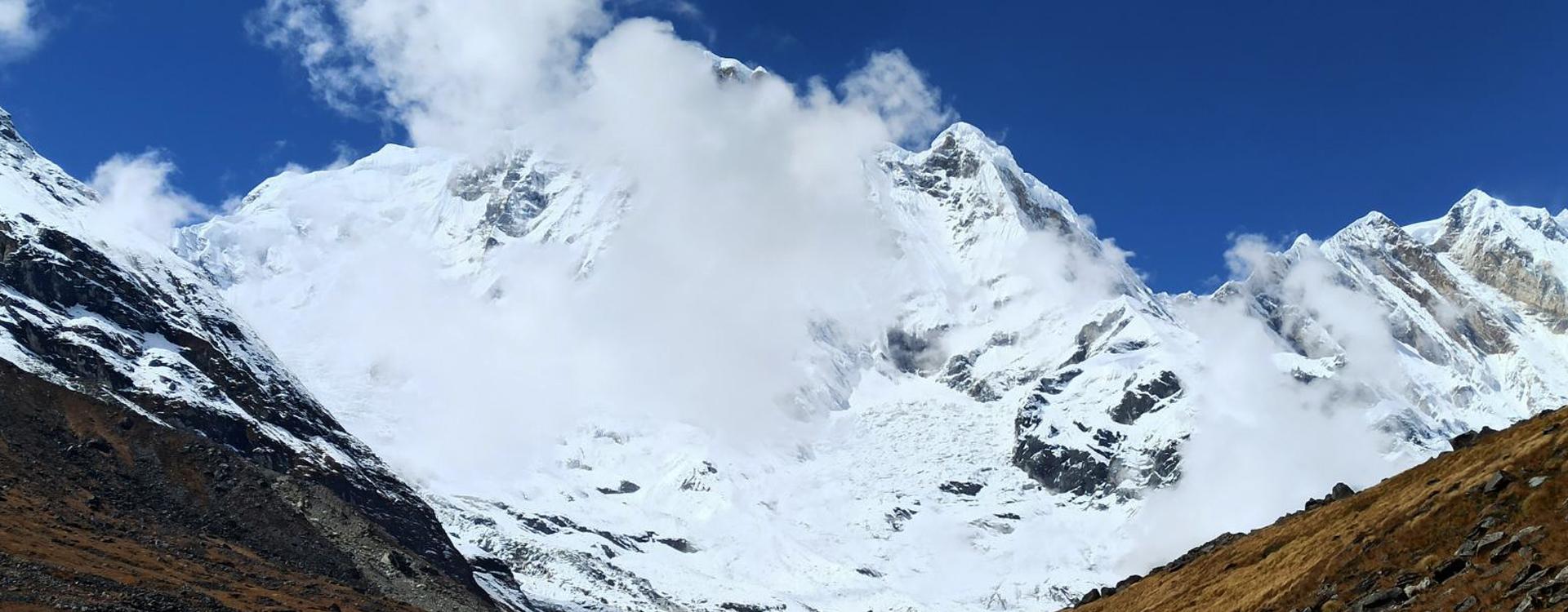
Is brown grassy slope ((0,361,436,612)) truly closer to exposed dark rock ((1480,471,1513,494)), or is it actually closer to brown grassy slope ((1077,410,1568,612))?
brown grassy slope ((1077,410,1568,612))

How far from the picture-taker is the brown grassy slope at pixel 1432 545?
162ft

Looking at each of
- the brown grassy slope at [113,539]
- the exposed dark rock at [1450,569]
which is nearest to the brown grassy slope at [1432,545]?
the exposed dark rock at [1450,569]

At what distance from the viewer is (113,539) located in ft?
557

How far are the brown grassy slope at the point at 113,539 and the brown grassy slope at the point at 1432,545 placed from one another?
10649 cm

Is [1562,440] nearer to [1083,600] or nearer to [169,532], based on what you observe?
[1083,600]

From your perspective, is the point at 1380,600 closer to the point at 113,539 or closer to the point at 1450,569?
the point at 1450,569

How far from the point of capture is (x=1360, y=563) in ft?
197

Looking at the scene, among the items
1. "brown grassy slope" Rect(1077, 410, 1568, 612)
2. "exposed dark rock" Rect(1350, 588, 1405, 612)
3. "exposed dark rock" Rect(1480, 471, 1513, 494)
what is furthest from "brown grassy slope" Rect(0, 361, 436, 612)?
"exposed dark rock" Rect(1480, 471, 1513, 494)

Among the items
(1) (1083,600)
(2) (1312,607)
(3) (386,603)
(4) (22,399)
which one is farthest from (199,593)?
(2) (1312,607)

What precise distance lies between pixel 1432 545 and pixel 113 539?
158m

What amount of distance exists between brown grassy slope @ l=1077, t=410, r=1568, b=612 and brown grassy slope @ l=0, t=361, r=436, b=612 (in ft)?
349

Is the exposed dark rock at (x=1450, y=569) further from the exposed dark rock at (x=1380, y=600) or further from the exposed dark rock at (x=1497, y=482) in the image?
the exposed dark rock at (x=1497, y=482)

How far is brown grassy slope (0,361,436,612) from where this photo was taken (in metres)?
139

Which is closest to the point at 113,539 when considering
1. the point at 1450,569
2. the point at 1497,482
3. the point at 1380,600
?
the point at 1380,600
